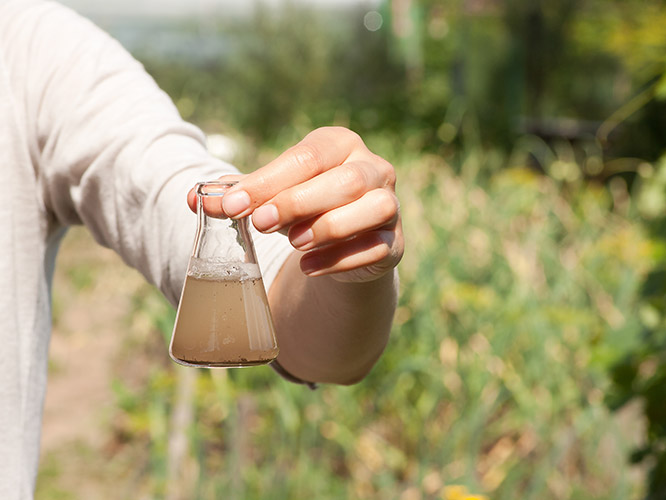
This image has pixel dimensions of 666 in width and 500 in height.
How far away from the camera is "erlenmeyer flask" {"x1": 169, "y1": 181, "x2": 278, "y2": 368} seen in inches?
33.5

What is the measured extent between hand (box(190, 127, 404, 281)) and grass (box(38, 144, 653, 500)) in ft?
4.00

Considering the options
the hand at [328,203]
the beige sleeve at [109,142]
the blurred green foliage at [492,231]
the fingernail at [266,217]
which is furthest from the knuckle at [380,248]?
the blurred green foliage at [492,231]

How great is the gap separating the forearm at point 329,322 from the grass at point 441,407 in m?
0.91

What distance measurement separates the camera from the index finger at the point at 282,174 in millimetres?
801

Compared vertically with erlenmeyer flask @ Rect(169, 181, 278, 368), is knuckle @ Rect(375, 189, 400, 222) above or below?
above

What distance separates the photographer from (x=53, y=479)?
3.25 metres

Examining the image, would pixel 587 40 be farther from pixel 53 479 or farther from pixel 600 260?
pixel 53 479

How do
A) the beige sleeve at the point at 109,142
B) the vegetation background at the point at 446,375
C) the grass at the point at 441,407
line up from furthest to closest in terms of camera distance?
1. the grass at the point at 441,407
2. the vegetation background at the point at 446,375
3. the beige sleeve at the point at 109,142

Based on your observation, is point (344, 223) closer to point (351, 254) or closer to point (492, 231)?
point (351, 254)

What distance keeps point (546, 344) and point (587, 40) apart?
62.7 ft

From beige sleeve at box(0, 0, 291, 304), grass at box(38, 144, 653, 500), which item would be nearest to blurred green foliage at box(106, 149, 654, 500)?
grass at box(38, 144, 653, 500)

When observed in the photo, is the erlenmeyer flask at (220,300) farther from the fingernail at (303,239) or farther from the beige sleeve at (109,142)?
the beige sleeve at (109,142)

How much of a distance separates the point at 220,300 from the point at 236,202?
111mm

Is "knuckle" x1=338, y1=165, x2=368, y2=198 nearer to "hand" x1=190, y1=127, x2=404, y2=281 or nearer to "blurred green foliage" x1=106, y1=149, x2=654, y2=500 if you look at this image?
"hand" x1=190, y1=127, x2=404, y2=281
